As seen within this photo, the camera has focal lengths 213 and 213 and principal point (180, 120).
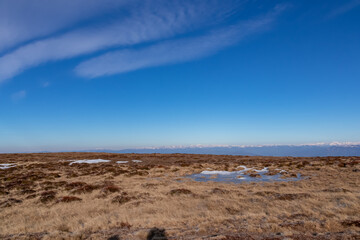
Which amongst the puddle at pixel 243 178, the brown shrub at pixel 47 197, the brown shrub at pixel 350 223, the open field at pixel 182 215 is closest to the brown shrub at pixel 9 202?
the open field at pixel 182 215

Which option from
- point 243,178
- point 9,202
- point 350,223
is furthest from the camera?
point 243,178

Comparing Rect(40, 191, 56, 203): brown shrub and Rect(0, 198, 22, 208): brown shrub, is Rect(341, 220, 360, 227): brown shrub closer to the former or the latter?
Rect(40, 191, 56, 203): brown shrub

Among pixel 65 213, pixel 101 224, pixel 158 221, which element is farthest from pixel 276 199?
pixel 65 213

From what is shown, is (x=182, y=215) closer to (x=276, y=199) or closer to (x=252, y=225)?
(x=252, y=225)

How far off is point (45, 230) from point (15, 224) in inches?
97.2

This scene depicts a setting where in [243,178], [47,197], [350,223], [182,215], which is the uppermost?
[350,223]

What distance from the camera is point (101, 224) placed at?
1014 centimetres

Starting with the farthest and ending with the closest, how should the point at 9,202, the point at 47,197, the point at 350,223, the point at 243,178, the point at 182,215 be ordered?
the point at 243,178 < the point at 47,197 < the point at 9,202 < the point at 182,215 < the point at 350,223

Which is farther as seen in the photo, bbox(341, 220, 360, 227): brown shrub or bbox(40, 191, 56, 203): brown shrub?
bbox(40, 191, 56, 203): brown shrub

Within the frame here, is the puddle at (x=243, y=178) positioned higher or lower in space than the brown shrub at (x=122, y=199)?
lower

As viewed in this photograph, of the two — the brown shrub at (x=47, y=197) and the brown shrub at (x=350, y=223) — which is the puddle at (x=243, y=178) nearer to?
the brown shrub at (x=350, y=223)

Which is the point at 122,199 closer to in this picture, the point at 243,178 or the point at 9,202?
the point at 9,202

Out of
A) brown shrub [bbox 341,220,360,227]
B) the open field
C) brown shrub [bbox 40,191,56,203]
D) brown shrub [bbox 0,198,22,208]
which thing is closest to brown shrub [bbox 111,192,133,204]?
the open field

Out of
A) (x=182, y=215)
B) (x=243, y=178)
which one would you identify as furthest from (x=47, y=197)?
(x=243, y=178)
